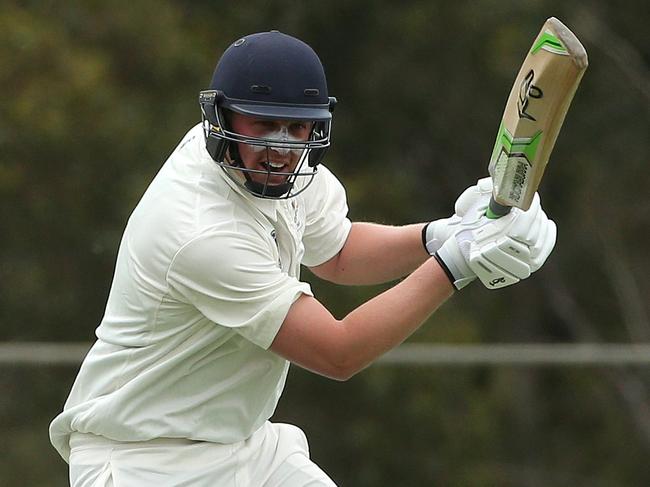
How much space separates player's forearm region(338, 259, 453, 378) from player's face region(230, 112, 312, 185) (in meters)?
0.42

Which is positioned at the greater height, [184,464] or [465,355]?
[184,464]

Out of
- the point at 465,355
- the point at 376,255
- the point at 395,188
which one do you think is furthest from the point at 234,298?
the point at 395,188

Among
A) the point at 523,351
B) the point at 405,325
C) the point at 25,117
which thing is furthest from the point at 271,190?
the point at 25,117

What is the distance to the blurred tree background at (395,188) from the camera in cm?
1170

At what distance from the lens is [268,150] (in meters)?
4.21

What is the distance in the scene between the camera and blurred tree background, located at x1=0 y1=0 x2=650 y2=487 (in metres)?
11.7

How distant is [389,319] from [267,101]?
64 cm

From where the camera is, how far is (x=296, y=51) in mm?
4293

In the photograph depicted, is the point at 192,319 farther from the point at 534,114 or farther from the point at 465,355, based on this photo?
the point at 465,355

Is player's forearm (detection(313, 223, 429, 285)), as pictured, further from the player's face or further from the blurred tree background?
the blurred tree background

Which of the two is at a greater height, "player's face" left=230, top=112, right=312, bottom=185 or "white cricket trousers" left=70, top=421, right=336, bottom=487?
"player's face" left=230, top=112, right=312, bottom=185

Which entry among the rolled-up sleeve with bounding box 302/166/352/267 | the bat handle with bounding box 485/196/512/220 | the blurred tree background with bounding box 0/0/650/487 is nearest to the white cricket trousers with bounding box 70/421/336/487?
the rolled-up sleeve with bounding box 302/166/352/267

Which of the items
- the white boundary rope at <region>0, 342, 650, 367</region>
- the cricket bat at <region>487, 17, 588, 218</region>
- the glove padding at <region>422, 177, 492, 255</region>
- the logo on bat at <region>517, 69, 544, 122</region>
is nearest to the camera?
the cricket bat at <region>487, 17, 588, 218</region>

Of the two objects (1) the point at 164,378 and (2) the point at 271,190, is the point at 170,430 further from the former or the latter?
(2) the point at 271,190
